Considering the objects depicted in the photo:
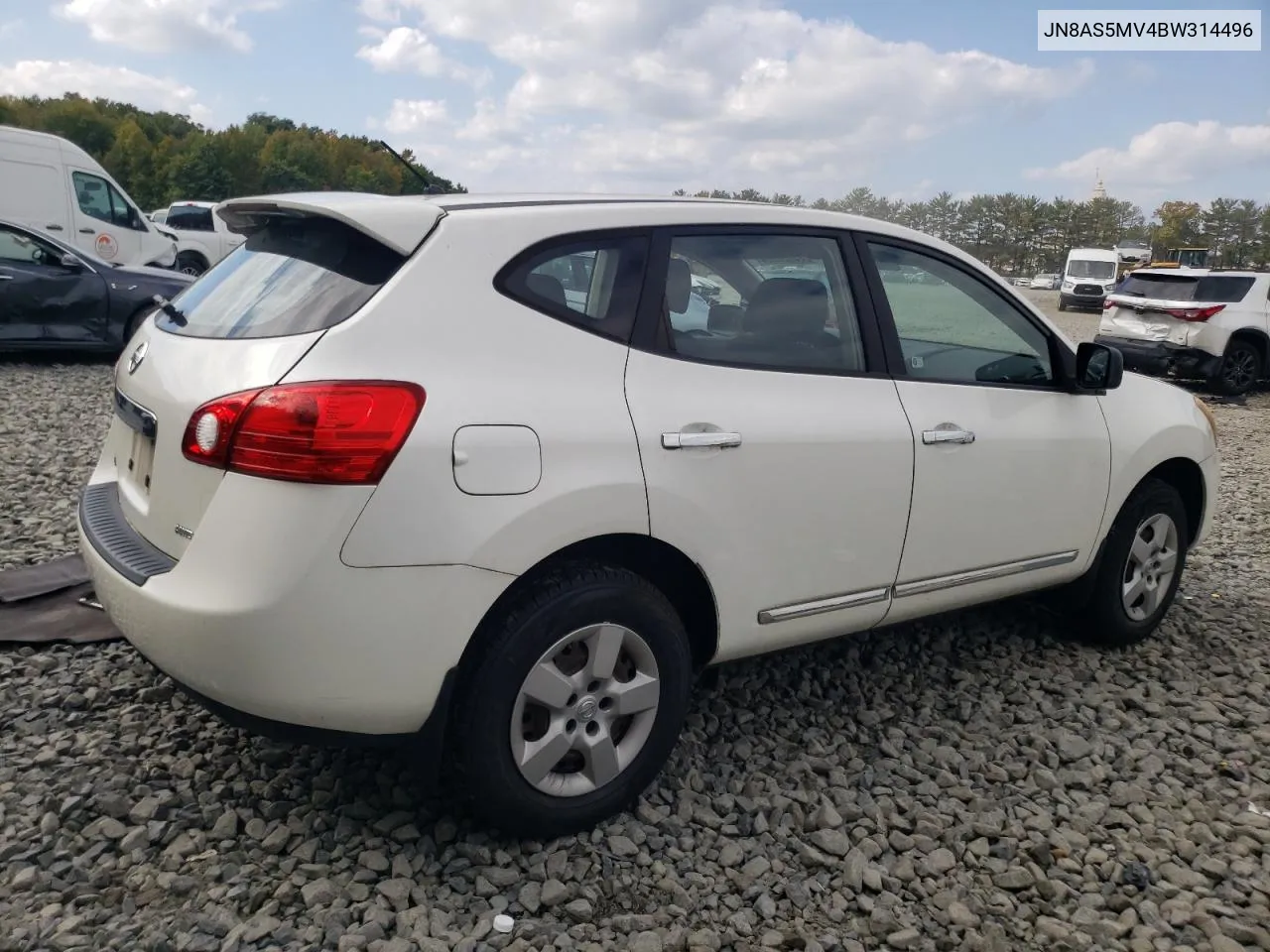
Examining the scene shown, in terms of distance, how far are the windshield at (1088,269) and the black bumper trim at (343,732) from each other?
3848 centimetres

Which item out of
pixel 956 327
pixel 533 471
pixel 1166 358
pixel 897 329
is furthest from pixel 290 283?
pixel 1166 358

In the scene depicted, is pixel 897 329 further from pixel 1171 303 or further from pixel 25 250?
pixel 1171 303

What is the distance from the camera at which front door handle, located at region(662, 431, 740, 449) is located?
2697 millimetres

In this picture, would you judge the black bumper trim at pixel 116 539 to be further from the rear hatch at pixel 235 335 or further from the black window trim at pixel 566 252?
the black window trim at pixel 566 252

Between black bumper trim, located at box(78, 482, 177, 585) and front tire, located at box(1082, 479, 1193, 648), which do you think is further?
front tire, located at box(1082, 479, 1193, 648)

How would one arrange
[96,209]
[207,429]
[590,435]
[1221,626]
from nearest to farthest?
[207,429], [590,435], [1221,626], [96,209]

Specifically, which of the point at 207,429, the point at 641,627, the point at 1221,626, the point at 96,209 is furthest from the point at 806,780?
the point at 96,209

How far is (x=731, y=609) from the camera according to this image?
9.61 ft

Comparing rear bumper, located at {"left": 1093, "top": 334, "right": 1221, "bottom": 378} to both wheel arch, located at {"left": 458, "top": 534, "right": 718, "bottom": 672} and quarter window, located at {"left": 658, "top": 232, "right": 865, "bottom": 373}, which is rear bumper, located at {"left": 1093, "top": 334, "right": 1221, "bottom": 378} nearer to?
quarter window, located at {"left": 658, "top": 232, "right": 865, "bottom": 373}

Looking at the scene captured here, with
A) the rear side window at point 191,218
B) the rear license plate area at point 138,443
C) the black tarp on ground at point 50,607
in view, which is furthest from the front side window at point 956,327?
the rear side window at point 191,218

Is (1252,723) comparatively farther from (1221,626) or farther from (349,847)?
(349,847)

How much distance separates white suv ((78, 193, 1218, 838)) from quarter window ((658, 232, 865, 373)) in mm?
10

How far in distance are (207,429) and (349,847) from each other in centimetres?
116

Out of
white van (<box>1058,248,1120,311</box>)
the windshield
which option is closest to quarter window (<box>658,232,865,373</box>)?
white van (<box>1058,248,1120,311</box>)
